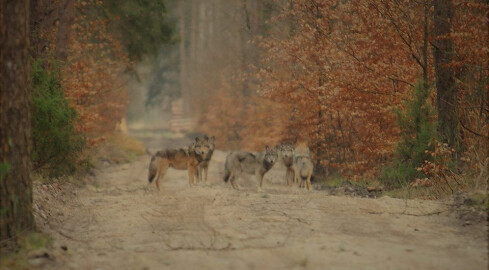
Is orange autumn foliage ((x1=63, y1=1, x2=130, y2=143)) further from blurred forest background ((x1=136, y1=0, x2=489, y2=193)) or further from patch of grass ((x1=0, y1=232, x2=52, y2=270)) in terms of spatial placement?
patch of grass ((x1=0, y1=232, x2=52, y2=270))

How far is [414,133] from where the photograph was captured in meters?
13.4

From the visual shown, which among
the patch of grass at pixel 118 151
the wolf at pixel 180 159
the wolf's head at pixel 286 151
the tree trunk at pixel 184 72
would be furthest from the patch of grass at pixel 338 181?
the tree trunk at pixel 184 72

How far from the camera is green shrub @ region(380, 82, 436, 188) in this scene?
508 inches

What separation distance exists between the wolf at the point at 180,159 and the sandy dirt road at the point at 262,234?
3.27 meters

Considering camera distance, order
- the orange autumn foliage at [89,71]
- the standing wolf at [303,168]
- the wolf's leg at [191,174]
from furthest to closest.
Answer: the orange autumn foliage at [89,71] < the standing wolf at [303,168] < the wolf's leg at [191,174]

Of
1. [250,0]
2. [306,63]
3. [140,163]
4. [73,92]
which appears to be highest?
[250,0]

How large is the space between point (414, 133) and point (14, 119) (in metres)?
9.89

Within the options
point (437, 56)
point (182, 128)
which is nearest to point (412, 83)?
point (437, 56)

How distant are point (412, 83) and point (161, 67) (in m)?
56.4

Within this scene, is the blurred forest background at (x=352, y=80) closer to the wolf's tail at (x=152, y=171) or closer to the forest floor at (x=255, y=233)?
the forest floor at (x=255, y=233)

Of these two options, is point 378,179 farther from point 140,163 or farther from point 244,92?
point 244,92

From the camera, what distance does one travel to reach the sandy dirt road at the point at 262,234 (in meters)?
6.62


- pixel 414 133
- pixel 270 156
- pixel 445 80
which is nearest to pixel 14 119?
pixel 270 156

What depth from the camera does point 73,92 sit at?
1638cm
